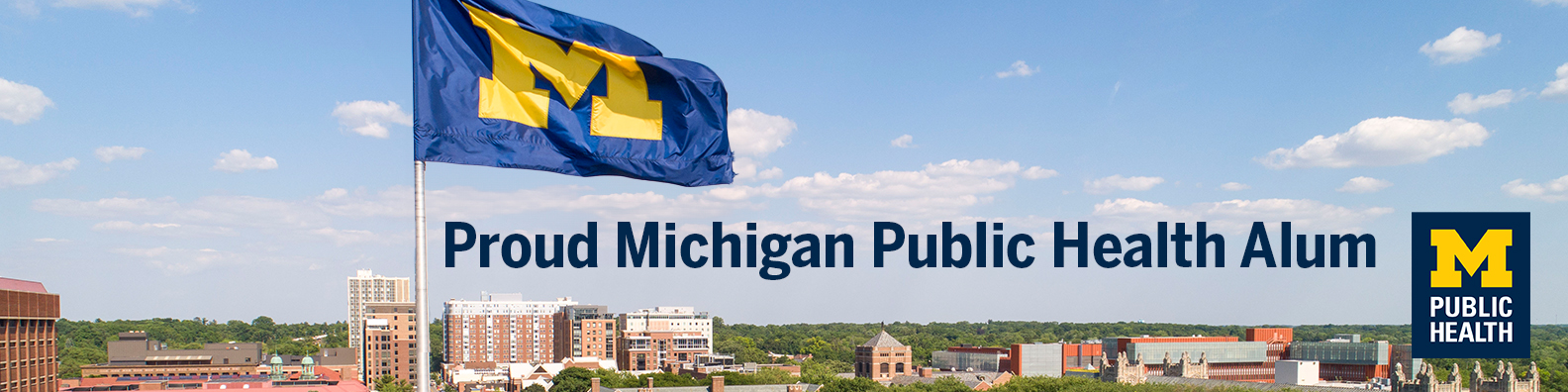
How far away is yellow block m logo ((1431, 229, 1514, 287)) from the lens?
1624 inches

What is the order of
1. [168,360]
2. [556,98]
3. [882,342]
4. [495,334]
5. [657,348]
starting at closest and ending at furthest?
[556,98] < [882,342] < [168,360] < [657,348] < [495,334]

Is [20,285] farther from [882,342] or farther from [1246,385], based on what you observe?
[1246,385]

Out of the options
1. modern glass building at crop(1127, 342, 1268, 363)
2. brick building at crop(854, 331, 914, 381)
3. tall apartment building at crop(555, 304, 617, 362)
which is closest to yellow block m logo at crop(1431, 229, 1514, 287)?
brick building at crop(854, 331, 914, 381)

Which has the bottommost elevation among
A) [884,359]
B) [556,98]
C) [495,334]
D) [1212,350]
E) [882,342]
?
[495,334]

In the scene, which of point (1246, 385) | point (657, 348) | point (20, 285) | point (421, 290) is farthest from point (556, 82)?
point (657, 348)

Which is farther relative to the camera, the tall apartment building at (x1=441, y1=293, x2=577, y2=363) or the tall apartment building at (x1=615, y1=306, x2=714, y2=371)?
the tall apartment building at (x1=441, y1=293, x2=577, y2=363)

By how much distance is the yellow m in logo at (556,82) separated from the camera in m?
12.9

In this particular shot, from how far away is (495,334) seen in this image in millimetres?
188875

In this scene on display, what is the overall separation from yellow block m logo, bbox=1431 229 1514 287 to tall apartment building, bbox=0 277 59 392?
5475 cm

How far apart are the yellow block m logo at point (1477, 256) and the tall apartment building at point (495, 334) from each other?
157020 millimetres

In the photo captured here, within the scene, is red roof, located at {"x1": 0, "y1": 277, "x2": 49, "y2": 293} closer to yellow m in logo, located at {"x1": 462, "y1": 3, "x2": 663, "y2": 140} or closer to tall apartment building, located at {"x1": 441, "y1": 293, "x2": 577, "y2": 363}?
yellow m in logo, located at {"x1": 462, "y1": 3, "x2": 663, "y2": 140}

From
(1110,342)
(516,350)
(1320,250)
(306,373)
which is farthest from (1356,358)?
(516,350)

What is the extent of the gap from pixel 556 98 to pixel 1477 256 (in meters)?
40.4

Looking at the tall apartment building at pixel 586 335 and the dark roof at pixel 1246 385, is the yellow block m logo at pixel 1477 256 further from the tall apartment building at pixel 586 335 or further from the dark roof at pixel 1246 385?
the tall apartment building at pixel 586 335
